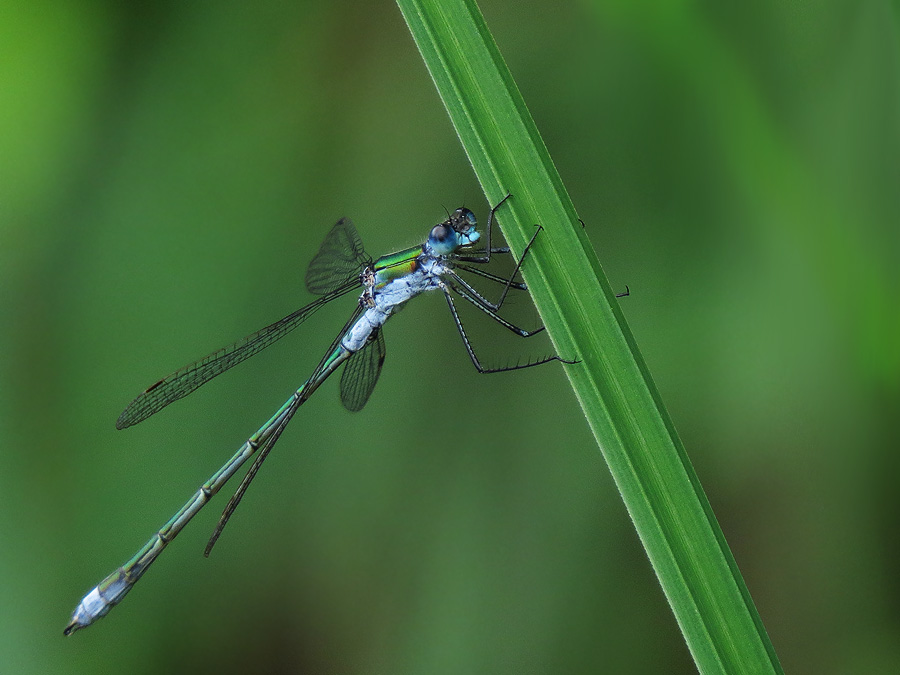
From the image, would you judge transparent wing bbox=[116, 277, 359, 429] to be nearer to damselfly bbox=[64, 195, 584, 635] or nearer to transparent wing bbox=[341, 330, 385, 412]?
damselfly bbox=[64, 195, 584, 635]

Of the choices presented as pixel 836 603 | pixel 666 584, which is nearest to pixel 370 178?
pixel 666 584

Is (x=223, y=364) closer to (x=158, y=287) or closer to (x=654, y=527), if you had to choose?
(x=158, y=287)

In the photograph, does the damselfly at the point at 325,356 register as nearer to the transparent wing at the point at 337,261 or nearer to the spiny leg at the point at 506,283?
the transparent wing at the point at 337,261

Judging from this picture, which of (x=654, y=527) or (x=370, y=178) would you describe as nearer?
(x=654, y=527)

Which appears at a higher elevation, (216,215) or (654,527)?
(216,215)

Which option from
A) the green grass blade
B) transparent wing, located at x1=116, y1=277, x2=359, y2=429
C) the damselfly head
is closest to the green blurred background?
transparent wing, located at x1=116, y1=277, x2=359, y2=429

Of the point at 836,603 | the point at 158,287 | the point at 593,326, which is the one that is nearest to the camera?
the point at 593,326
